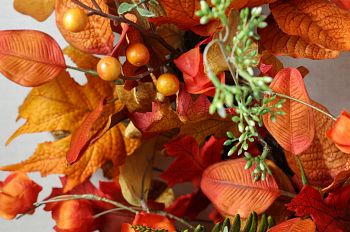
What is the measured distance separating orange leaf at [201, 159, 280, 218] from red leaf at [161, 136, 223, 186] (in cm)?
5

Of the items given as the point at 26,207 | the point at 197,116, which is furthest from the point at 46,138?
the point at 197,116

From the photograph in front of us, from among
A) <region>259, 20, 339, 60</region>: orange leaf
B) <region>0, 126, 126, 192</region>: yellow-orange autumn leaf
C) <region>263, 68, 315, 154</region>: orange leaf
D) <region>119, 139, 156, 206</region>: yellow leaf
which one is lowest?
<region>119, 139, 156, 206</region>: yellow leaf

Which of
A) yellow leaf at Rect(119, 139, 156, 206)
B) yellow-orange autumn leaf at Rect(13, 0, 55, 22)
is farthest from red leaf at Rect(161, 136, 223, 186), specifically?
yellow-orange autumn leaf at Rect(13, 0, 55, 22)

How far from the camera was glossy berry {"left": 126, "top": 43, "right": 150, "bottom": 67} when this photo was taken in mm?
356

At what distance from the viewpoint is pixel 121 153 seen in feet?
1.56

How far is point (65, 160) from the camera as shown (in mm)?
462

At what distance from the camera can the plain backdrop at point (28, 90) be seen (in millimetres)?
488

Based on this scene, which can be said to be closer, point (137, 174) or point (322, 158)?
point (322, 158)

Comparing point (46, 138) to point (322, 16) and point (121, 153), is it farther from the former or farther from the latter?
point (322, 16)

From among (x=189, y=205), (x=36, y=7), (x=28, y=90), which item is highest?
(x=36, y=7)

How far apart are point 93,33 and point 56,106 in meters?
0.10

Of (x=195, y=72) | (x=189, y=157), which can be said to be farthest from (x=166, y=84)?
(x=189, y=157)

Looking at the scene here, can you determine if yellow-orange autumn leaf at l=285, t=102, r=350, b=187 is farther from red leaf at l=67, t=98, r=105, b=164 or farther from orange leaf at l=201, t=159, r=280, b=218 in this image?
red leaf at l=67, t=98, r=105, b=164

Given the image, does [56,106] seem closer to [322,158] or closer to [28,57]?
[28,57]
